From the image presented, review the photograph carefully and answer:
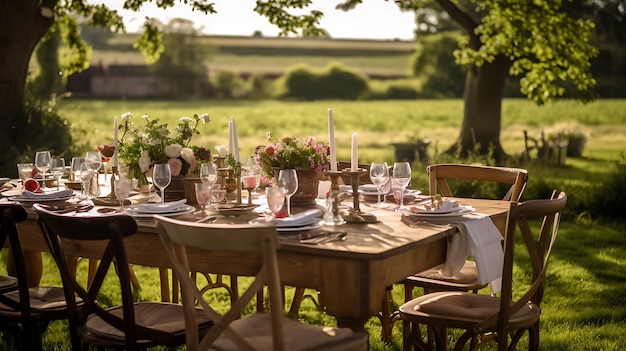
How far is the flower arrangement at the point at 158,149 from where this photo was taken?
395 centimetres

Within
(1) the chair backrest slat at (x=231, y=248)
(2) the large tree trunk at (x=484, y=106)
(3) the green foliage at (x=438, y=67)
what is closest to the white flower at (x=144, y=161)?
(1) the chair backrest slat at (x=231, y=248)

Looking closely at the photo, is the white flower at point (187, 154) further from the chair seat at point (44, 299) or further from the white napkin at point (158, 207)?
the chair seat at point (44, 299)

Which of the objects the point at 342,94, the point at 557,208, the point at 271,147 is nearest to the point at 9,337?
the point at 271,147

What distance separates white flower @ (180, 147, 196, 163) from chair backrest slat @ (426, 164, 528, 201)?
1269 mm

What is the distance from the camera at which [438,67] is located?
29.2m

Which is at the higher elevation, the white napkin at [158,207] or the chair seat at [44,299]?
the white napkin at [158,207]

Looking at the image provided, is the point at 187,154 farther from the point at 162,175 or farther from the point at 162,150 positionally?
the point at 162,175

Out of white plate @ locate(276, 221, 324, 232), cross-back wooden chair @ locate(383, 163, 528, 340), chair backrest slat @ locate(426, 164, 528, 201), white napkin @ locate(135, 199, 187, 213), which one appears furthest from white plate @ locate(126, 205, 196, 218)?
chair backrest slat @ locate(426, 164, 528, 201)

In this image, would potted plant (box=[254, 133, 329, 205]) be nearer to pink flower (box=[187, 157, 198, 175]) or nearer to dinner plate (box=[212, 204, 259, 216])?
dinner plate (box=[212, 204, 259, 216])

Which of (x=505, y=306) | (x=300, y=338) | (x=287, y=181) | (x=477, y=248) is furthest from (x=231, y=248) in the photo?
(x=505, y=306)

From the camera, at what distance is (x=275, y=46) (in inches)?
1437

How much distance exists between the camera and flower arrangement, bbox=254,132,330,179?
147 inches

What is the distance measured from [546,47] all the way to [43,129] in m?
5.95

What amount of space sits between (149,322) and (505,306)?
4.32 ft
